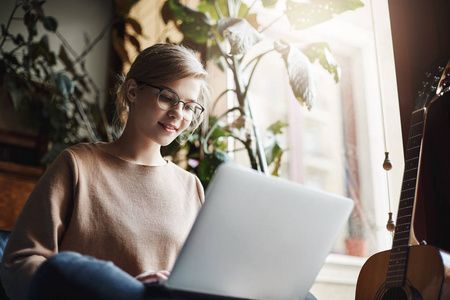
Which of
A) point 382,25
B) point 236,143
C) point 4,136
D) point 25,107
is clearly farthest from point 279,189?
point 4,136

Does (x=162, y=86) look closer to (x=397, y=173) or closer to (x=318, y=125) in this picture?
(x=397, y=173)

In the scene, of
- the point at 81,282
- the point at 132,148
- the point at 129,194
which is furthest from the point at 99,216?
the point at 81,282

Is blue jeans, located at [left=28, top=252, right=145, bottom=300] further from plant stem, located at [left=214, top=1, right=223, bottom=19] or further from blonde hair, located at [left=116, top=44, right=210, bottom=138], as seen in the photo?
plant stem, located at [left=214, top=1, right=223, bottom=19]

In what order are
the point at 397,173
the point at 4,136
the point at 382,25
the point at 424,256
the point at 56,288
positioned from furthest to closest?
the point at 4,136 < the point at 382,25 < the point at 397,173 < the point at 424,256 < the point at 56,288

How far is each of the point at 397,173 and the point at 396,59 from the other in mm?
430

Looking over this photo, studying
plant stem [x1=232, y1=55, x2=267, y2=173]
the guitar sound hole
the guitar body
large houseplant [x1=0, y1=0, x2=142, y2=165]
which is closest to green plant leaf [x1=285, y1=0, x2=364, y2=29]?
plant stem [x1=232, y1=55, x2=267, y2=173]

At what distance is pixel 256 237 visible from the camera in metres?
0.82

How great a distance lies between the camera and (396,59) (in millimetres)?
1628

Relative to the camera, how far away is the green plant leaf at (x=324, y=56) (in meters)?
1.74

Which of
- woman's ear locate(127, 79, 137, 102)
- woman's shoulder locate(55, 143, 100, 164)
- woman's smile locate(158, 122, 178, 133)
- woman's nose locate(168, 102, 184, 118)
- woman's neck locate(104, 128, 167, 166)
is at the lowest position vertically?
woman's neck locate(104, 128, 167, 166)

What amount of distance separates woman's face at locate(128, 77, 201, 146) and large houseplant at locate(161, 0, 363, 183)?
1.36 ft

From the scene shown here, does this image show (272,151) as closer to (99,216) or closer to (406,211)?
(406,211)

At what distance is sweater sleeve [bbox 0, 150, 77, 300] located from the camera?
3.12 ft

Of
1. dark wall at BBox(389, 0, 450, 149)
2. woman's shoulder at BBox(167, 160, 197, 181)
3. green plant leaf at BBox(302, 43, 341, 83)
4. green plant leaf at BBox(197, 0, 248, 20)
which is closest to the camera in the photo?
woman's shoulder at BBox(167, 160, 197, 181)
